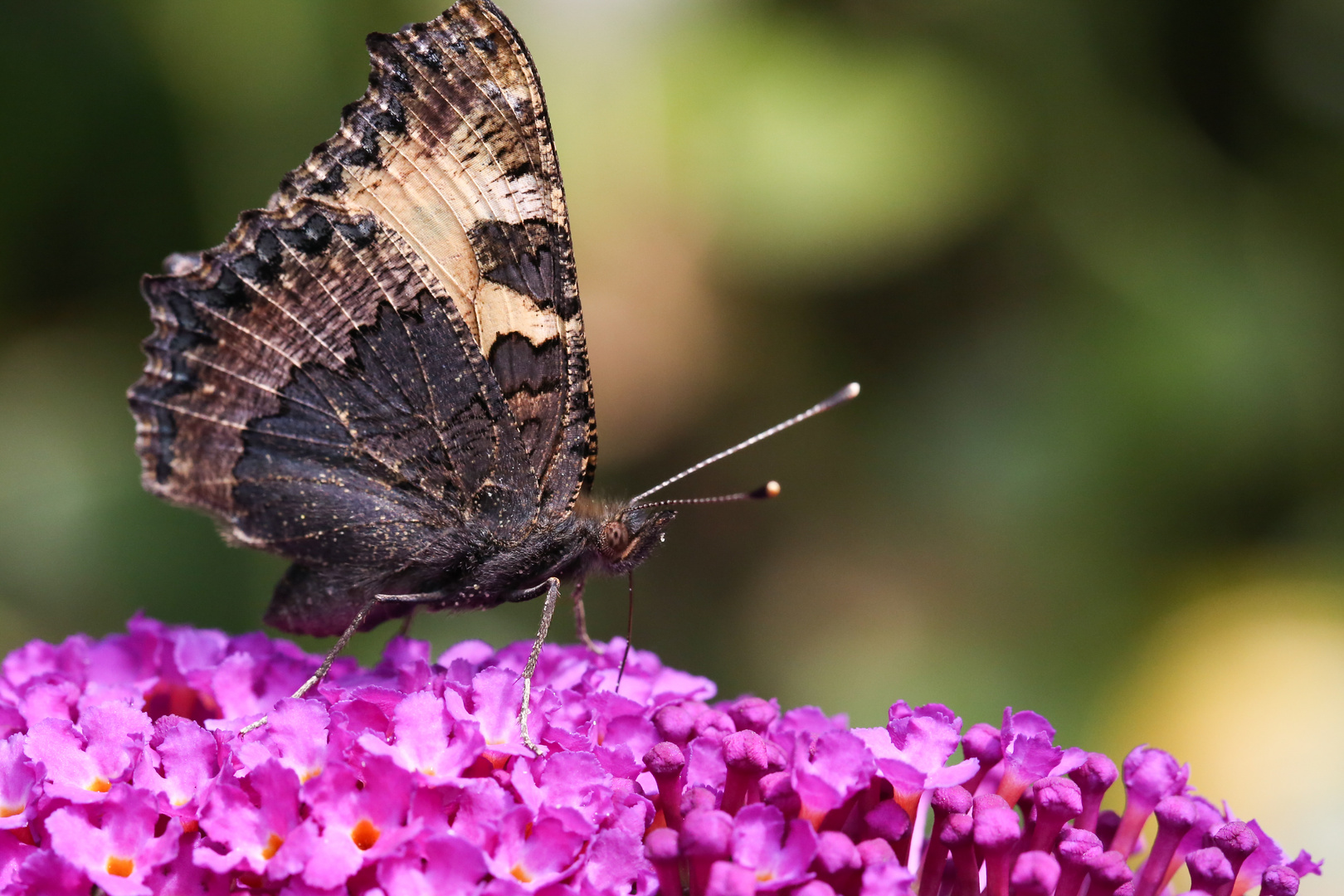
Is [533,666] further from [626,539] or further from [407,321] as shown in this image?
[407,321]

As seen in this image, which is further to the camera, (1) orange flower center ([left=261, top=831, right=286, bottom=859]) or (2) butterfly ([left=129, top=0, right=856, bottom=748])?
(2) butterfly ([left=129, top=0, right=856, bottom=748])

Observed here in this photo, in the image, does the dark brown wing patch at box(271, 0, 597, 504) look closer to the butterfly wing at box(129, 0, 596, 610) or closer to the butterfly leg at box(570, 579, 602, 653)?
the butterfly wing at box(129, 0, 596, 610)

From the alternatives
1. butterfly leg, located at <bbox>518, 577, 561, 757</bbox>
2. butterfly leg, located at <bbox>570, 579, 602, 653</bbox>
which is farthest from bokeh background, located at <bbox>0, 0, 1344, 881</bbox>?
butterfly leg, located at <bbox>518, 577, 561, 757</bbox>

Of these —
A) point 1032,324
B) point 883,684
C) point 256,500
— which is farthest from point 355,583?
point 1032,324

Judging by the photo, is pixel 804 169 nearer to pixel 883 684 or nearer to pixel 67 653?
pixel 883 684

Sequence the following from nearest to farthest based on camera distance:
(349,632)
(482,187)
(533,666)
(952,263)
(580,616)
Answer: (533,666), (349,632), (482,187), (580,616), (952,263)

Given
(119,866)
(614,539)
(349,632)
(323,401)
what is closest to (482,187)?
(323,401)

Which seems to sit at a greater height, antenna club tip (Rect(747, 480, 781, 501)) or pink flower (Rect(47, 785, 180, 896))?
antenna club tip (Rect(747, 480, 781, 501))
